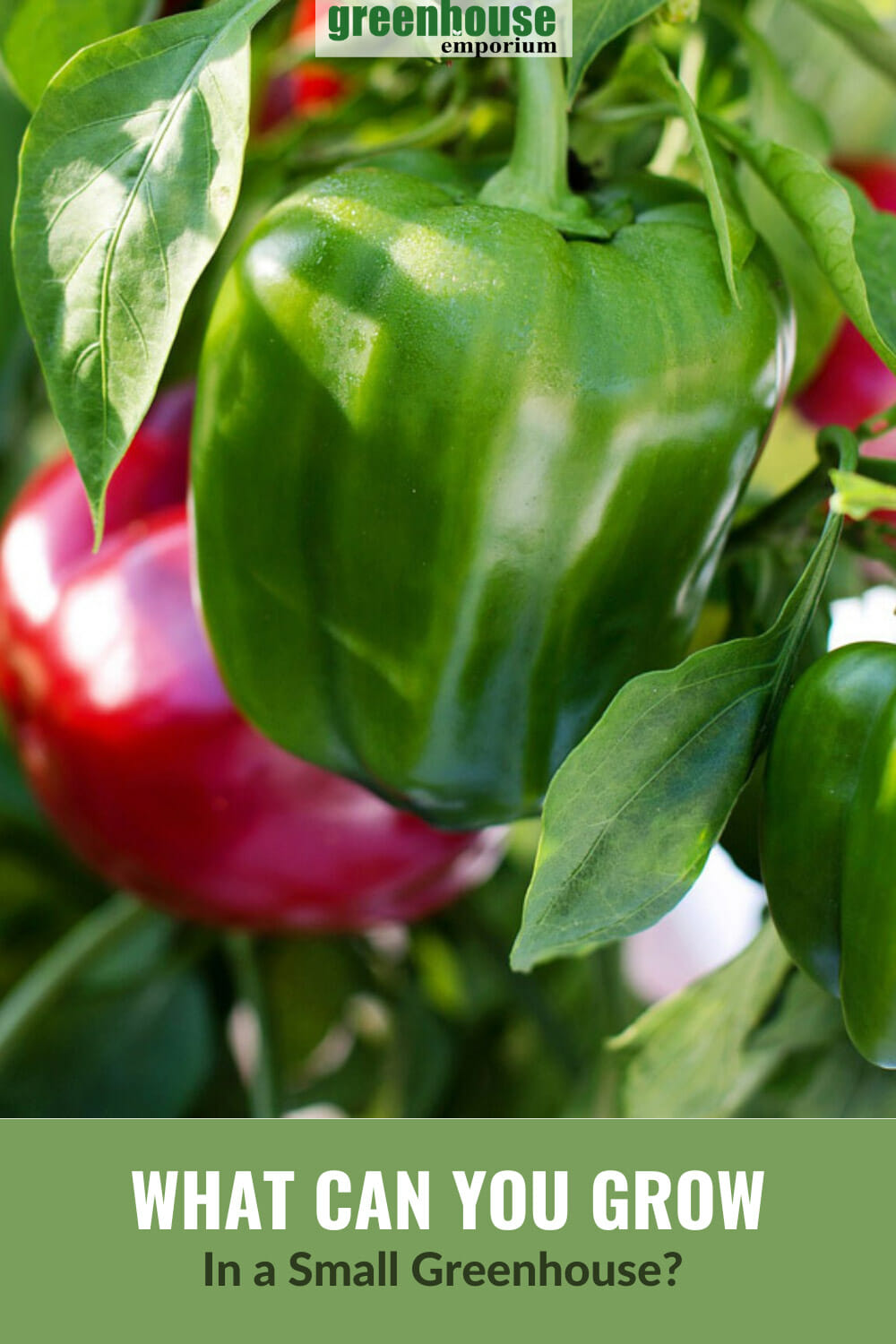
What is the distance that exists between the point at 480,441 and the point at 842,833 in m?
0.13

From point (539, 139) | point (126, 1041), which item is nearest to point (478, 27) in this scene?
point (539, 139)

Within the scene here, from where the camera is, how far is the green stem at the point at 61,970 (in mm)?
668

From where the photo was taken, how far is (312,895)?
2.03 feet

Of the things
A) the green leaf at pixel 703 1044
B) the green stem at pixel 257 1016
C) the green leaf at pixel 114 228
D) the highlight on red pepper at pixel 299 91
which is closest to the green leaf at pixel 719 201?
the green leaf at pixel 114 228

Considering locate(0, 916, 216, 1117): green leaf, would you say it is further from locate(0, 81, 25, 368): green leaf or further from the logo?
the logo

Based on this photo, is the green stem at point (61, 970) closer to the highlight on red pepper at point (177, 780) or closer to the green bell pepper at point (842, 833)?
the highlight on red pepper at point (177, 780)

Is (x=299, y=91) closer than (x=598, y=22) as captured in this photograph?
No

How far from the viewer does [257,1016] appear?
76cm

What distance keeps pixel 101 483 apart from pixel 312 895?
1.07 feet

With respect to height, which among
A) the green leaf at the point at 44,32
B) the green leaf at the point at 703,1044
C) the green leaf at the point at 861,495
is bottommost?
the green leaf at the point at 703,1044

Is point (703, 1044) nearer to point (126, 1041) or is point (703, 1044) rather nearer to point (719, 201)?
point (719, 201)

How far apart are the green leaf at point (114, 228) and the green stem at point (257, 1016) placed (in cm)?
46

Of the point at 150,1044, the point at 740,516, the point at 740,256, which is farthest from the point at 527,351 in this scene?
the point at 150,1044

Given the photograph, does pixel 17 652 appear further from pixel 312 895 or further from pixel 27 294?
pixel 27 294
